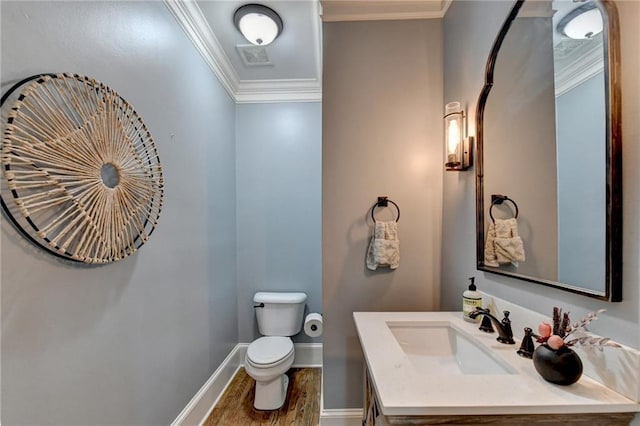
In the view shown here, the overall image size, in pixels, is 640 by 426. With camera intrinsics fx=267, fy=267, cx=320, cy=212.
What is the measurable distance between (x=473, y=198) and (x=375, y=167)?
55cm

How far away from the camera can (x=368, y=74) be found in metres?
1.60

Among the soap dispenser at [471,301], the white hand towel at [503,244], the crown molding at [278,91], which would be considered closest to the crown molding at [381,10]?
the crown molding at [278,91]

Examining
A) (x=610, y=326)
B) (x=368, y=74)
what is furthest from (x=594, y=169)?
(x=368, y=74)

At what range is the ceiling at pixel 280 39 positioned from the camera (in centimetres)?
157

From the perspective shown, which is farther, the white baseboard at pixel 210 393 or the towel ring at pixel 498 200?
the white baseboard at pixel 210 393

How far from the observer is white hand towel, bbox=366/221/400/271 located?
1502mm

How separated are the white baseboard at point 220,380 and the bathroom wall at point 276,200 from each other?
100 millimetres

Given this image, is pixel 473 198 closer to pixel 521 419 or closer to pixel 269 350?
pixel 521 419

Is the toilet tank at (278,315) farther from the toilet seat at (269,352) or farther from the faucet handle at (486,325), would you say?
the faucet handle at (486,325)

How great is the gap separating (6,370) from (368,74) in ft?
6.27

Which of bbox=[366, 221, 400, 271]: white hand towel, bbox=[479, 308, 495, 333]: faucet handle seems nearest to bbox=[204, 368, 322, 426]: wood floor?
bbox=[366, 221, 400, 271]: white hand towel

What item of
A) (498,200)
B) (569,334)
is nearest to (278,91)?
(498,200)

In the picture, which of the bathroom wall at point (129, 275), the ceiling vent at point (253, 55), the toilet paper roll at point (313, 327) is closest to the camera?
the bathroom wall at point (129, 275)

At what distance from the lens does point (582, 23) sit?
2.62 ft
